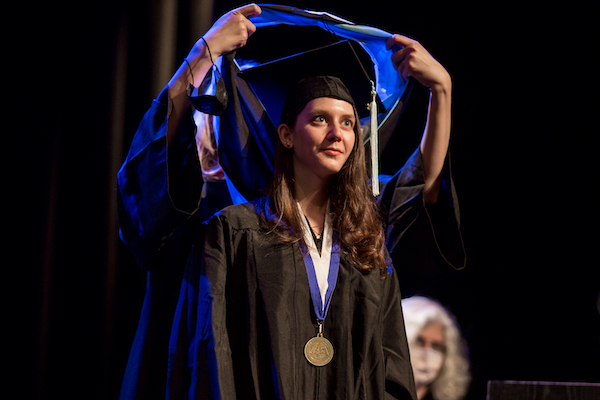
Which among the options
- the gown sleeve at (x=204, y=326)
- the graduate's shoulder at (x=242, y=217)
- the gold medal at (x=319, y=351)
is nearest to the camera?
the gown sleeve at (x=204, y=326)

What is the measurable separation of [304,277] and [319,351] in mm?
221

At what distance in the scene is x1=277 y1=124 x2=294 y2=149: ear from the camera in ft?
5.91

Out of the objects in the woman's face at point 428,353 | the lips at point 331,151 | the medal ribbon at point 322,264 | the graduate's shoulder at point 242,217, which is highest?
the lips at point 331,151

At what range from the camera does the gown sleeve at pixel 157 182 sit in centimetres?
154

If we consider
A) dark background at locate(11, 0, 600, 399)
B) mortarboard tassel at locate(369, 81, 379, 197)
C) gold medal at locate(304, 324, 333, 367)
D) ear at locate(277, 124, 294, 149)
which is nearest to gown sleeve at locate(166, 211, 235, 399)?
gold medal at locate(304, 324, 333, 367)

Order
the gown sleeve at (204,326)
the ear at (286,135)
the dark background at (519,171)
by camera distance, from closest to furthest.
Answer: the gown sleeve at (204,326) < the ear at (286,135) < the dark background at (519,171)

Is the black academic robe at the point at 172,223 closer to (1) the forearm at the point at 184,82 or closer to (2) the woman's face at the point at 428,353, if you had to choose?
(1) the forearm at the point at 184,82

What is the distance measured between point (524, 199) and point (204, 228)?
1.66 meters

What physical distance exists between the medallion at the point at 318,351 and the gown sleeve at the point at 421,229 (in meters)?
0.53

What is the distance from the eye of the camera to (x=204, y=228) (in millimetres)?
1652

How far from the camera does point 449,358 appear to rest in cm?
266

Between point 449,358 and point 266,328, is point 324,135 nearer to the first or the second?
point 266,328

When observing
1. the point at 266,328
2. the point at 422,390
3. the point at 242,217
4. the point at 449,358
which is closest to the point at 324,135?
the point at 242,217

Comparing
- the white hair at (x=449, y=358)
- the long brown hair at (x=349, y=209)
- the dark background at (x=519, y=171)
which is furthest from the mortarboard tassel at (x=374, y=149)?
the white hair at (x=449, y=358)
